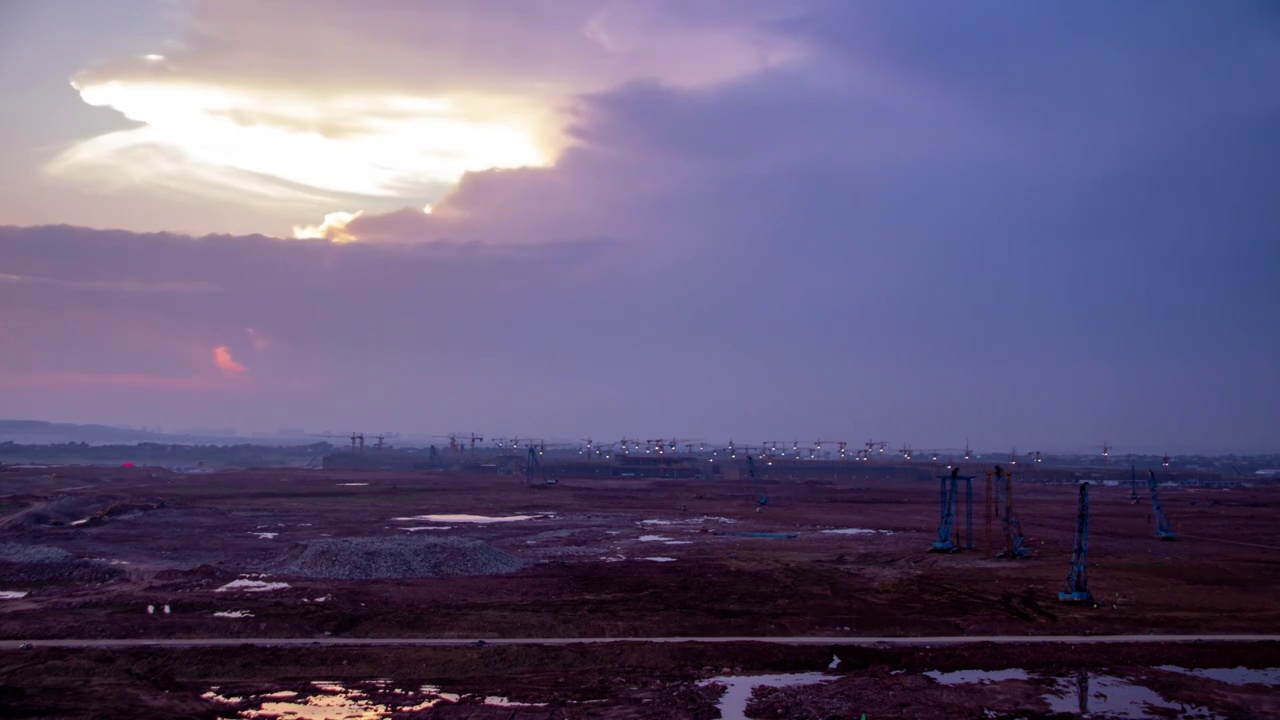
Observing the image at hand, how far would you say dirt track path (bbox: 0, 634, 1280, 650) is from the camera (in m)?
30.3

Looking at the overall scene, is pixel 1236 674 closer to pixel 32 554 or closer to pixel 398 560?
pixel 398 560

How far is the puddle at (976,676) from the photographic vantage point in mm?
27156

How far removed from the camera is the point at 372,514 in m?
81.5

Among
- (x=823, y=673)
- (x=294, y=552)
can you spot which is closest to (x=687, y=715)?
(x=823, y=673)

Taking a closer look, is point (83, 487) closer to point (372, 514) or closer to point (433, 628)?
point (372, 514)

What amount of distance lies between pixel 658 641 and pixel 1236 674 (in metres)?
18.1

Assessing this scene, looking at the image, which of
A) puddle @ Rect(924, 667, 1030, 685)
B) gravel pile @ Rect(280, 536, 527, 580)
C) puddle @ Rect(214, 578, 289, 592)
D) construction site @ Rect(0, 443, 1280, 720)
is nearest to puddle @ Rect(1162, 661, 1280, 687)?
construction site @ Rect(0, 443, 1280, 720)

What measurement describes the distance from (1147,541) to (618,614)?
4509 cm

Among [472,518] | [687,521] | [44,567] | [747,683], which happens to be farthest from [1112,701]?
[472,518]

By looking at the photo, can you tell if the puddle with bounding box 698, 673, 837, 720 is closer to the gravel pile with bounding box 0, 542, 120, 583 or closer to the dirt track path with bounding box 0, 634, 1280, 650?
the dirt track path with bounding box 0, 634, 1280, 650

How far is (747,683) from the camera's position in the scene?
27188mm

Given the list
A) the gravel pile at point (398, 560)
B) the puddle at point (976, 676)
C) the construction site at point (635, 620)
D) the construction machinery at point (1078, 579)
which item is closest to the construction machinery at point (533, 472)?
the construction site at point (635, 620)

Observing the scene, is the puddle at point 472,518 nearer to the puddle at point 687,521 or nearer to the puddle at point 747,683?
the puddle at point 687,521

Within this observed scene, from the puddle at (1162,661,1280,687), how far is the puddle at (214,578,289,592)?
35239 mm
